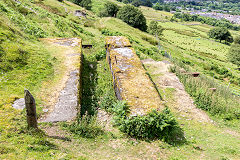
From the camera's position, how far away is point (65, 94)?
6895mm

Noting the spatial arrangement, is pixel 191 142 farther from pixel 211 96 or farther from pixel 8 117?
pixel 8 117

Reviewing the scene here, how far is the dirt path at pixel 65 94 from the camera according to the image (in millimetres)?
5830

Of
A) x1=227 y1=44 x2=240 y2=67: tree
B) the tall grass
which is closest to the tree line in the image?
x1=227 y1=44 x2=240 y2=67: tree

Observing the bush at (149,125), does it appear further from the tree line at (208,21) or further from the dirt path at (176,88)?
the tree line at (208,21)

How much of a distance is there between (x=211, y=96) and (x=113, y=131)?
19.4ft

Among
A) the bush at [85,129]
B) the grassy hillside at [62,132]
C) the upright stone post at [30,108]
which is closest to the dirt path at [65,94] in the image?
the grassy hillside at [62,132]

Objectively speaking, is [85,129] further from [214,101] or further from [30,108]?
[214,101]

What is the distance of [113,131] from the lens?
6113 millimetres

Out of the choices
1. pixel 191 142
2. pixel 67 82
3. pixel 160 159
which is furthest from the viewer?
pixel 67 82

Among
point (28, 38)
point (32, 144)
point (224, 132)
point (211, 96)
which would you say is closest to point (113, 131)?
point (32, 144)

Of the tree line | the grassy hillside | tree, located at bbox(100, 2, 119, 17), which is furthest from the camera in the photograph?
the tree line

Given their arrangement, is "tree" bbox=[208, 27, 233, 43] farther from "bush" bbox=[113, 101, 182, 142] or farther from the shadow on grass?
"bush" bbox=[113, 101, 182, 142]

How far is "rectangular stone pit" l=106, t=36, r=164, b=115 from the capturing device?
6.53 m

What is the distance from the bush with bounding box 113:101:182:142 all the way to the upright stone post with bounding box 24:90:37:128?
2550mm
